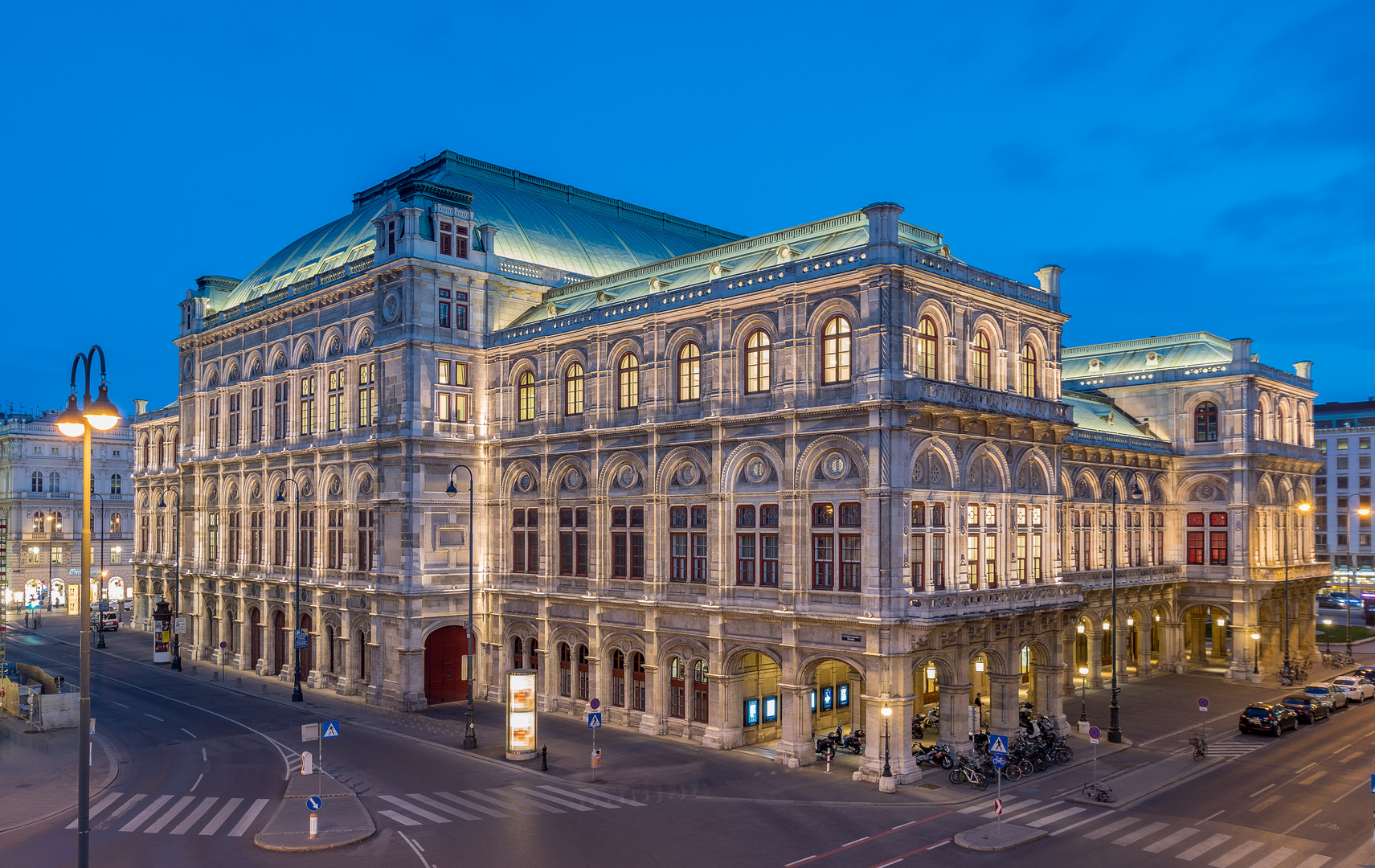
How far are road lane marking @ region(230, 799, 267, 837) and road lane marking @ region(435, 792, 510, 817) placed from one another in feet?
18.4

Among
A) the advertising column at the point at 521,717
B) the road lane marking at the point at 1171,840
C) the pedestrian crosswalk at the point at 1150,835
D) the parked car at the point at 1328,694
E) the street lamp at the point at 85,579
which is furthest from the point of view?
the parked car at the point at 1328,694

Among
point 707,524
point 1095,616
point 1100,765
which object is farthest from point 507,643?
point 1095,616

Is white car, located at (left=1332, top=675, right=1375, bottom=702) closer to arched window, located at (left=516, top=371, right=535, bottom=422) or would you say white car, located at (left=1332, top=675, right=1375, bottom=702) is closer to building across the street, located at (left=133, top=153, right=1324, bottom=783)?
building across the street, located at (left=133, top=153, right=1324, bottom=783)

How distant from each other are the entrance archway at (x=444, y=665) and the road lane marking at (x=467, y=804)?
17826 mm

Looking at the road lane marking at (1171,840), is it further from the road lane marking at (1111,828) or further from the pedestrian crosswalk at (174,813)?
the pedestrian crosswalk at (174,813)

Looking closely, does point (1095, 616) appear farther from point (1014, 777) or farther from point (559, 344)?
point (559, 344)

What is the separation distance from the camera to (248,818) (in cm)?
3133

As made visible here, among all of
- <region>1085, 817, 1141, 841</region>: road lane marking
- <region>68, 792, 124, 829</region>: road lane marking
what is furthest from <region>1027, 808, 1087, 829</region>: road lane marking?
<region>68, 792, 124, 829</region>: road lane marking

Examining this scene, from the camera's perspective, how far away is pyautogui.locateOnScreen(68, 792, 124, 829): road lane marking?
30719mm

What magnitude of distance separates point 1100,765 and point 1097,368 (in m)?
39.3

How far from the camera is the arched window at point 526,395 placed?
5241 cm

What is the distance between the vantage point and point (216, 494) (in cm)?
6869

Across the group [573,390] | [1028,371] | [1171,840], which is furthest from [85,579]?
[1028,371]

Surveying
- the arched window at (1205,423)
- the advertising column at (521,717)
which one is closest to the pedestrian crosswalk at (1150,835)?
the advertising column at (521,717)
